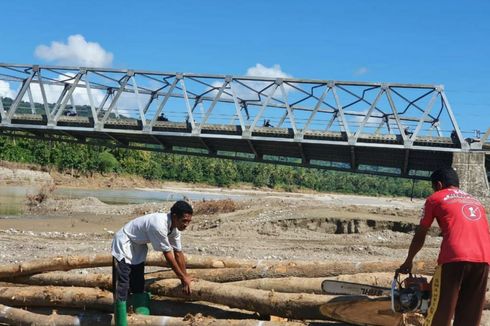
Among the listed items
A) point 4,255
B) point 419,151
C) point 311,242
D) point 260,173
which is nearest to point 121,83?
point 419,151

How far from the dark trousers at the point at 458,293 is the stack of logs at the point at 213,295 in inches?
30.9

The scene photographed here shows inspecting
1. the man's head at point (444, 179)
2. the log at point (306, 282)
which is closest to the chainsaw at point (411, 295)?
the man's head at point (444, 179)

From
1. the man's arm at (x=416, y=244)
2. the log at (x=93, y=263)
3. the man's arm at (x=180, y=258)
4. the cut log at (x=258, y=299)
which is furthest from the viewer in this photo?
the log at (x=93, y=263)

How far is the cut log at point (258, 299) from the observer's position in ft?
21.1

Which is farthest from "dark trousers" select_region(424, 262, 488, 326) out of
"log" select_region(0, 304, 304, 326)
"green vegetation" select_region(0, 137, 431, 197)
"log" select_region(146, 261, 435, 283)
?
"green vegetation" select_region(0, 137, 431, 197)

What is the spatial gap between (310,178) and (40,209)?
309 feet

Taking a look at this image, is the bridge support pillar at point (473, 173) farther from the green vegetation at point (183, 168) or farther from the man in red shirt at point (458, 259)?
the green vegetation at point (183, 168)

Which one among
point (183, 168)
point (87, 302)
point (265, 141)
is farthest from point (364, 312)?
point (183, 168)

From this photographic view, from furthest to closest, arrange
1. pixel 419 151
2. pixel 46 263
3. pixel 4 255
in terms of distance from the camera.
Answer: pixel 419 151, pixel 4 255, pixel 46 263

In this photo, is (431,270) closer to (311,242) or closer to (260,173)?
(311,242)

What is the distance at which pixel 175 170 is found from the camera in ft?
351

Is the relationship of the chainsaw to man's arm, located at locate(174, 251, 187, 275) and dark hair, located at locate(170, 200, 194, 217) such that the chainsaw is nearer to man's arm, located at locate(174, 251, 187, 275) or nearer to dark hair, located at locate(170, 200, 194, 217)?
dark hair, located at locate(170, 200, 194, 217)

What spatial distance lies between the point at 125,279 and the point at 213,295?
1.01 meters

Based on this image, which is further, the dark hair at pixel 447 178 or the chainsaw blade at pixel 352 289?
the chainsaw blade at pixel 352 289
